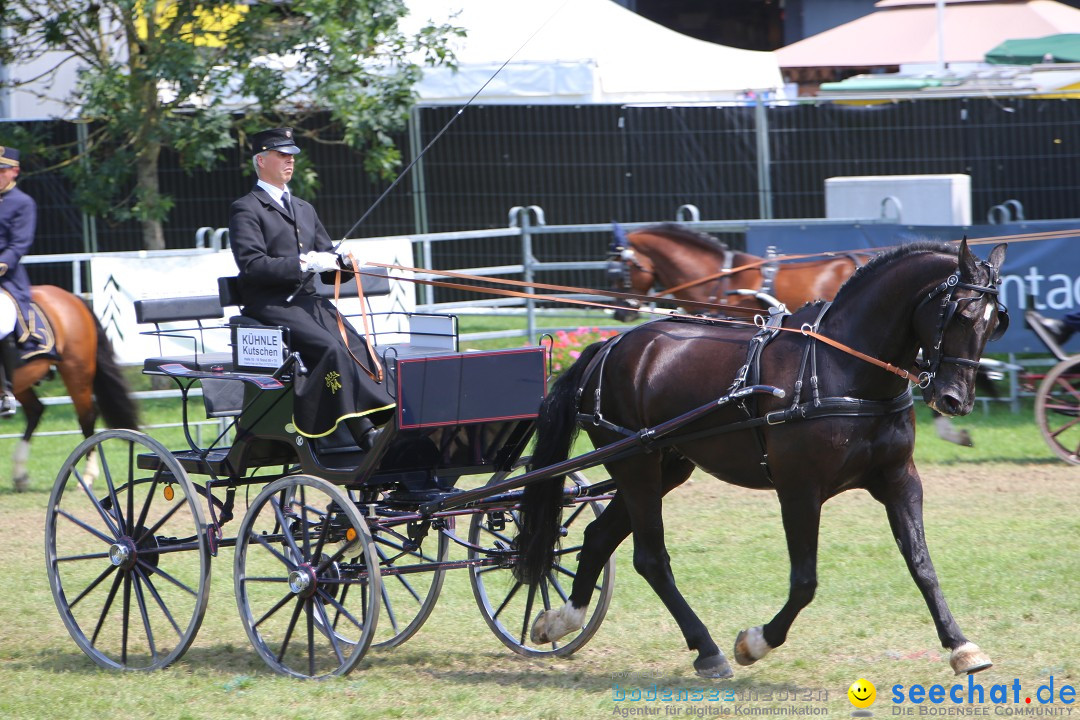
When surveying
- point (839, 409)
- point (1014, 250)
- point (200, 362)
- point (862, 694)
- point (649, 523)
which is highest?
point (1014, 250)

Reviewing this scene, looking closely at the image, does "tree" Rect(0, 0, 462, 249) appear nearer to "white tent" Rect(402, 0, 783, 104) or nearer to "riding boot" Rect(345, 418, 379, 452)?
"white tent" Rect(402, 0, 783, 104)

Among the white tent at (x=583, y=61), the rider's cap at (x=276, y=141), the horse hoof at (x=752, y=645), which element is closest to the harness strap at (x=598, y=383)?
the horse hoof at (x=752, y=645)

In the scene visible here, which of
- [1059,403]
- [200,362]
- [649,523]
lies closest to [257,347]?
[200,362]

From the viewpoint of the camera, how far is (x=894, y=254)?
5.13m

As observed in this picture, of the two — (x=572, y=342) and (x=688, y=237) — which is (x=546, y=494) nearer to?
(x=688, y=237)

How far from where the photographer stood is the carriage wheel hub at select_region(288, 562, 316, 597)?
5.57 meters

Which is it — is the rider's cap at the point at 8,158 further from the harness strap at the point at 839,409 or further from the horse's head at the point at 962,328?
the horse's head at the point at 962,328

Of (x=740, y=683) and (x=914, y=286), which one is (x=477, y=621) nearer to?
(x=740, y=683)

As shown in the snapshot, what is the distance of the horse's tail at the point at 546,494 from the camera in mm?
5727

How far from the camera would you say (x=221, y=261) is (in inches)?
437

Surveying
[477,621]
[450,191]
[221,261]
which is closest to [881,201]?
[450,191]

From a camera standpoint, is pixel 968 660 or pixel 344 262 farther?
pixel 344 262

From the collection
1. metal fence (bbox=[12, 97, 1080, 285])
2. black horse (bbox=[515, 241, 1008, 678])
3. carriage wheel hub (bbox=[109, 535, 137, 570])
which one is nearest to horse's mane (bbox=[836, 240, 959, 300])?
black horse (bbox=[515, 241, 1008, 678])

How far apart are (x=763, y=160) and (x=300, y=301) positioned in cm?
885
